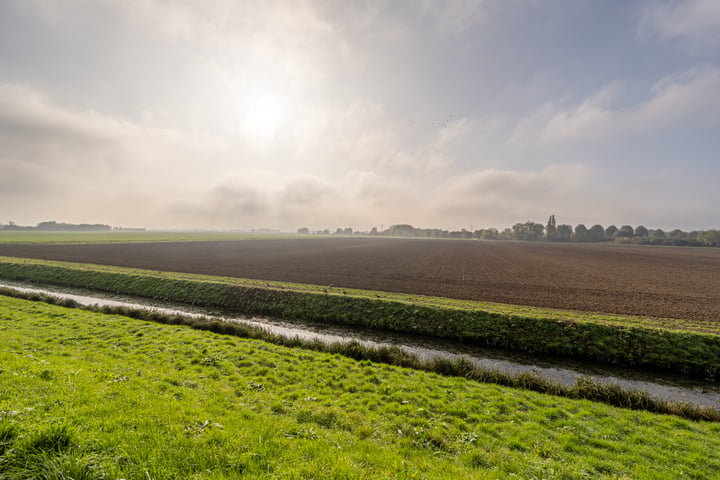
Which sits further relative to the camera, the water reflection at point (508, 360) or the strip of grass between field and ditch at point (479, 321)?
the strip of grass between field and ditch at point (479, 321)

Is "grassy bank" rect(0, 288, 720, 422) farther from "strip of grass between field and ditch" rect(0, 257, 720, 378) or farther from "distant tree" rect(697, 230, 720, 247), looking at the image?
"distant tree" rect(697, 230, 720, 247)

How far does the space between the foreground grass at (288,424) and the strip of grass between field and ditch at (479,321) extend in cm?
800

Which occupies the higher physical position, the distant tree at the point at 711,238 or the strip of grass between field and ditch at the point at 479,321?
the distant tree at the point at 711,238

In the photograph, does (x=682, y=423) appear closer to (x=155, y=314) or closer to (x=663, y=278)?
(x=155, y=314)

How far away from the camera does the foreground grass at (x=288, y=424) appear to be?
5051 millimetres

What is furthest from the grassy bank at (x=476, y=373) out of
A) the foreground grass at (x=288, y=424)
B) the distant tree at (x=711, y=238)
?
the distant tree at (x=711, y=238)

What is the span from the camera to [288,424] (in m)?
7.25

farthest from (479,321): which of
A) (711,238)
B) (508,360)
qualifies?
(711,238)

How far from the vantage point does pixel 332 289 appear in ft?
96.9

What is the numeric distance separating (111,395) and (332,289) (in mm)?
22549

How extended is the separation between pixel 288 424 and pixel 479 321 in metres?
16.9

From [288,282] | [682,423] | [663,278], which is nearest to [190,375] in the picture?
[682,423]

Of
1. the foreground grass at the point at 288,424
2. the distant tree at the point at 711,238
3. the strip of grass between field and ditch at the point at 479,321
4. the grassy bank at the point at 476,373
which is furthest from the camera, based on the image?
the distant tree at the point at 711,238

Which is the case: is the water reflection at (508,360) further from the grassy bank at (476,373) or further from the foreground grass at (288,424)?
the foreground grass at (288,424)
